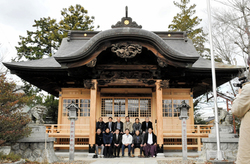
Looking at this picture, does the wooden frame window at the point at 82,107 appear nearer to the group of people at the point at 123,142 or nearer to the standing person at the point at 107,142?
the group of people at the point at 123,142

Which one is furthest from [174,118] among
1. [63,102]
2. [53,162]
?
[53,162]

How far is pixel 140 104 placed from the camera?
12.4 metres

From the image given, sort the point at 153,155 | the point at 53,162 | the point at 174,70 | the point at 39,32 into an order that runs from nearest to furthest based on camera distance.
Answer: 1. the point at 53,162
2. the point at 153,155
3. the point at 174,70
4. the point at 39,32

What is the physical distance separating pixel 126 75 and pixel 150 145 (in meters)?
3.37

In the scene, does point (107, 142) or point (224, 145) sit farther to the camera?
point (107, 142)

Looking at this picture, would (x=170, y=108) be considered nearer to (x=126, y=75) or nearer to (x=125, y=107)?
(x=125, y=107)

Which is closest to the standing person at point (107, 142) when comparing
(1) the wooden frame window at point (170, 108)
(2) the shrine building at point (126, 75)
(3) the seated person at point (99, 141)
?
(3) the seated person at point (99, 141)

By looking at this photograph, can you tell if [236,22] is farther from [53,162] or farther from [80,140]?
[53,162]

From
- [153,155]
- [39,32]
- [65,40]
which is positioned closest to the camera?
[153,155]

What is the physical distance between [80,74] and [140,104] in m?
3.91

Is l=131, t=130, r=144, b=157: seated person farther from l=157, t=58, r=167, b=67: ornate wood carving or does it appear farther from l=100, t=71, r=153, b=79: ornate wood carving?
Answer: l=157, t=58, r=167, b=67: ornate wood carving

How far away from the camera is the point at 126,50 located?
9477 mm

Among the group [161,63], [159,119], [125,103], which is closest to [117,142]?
[159,119]

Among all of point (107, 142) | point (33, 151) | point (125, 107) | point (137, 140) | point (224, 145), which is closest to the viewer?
point (33, 151)
